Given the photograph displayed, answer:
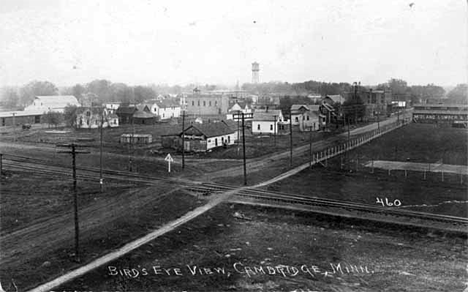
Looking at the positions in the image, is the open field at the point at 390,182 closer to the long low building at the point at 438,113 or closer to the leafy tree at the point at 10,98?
the long low building at the point at 438,113

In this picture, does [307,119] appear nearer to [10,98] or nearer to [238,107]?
[238,107]

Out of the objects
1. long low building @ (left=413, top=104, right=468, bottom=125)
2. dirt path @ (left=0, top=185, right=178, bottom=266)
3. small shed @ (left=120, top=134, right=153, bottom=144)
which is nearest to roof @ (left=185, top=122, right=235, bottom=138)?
small shed @ (left=120, top=134, right=153, bottom=144)

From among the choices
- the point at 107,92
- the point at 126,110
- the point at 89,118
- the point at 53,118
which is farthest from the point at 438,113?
the point at 107,92

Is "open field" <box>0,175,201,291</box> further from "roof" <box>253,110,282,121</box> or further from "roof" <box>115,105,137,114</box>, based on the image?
"roof" <box>115,105,137,114</box>

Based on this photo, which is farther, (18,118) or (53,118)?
(18,118)

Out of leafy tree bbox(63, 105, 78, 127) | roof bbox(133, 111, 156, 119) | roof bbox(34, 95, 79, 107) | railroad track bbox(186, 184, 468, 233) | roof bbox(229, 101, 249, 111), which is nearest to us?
railroad track bbox(186, 184, 468, 233)

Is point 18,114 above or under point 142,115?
above
